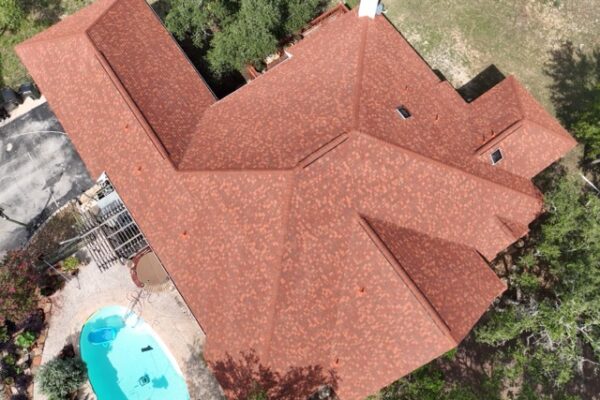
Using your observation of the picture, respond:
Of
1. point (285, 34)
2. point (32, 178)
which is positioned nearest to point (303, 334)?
point (285, 34)

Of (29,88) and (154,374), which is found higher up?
(29,88)

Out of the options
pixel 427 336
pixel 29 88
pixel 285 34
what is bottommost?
pixel 427 336

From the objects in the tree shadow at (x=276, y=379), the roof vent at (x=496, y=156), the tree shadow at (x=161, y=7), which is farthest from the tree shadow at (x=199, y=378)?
the tree shadow at (x=161, y=7)

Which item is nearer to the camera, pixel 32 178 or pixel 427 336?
pixel 427 336

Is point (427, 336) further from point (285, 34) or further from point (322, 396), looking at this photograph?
point (285, 34)

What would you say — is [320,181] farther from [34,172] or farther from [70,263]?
[34,172]

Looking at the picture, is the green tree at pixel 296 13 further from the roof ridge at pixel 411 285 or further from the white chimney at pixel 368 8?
the roof ridge at pixel 411 285
